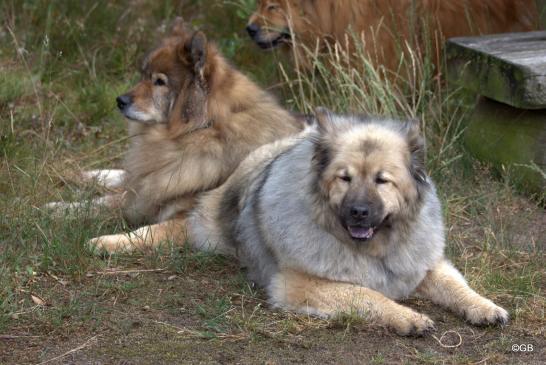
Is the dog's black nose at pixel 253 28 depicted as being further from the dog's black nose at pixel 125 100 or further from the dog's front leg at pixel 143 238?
the dog's front leg at pixel 143 238

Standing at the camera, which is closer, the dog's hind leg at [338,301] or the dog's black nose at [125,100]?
the dog's hind leg at [338,301]

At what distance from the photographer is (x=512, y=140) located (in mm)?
5551

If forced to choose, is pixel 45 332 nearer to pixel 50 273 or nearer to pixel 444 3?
pixel 50 273

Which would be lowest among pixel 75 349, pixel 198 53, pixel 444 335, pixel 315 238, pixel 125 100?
pixel 444 335

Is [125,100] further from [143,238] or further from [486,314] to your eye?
[486,314]

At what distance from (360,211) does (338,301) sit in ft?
1.43

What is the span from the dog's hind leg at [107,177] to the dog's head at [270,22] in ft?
4.85

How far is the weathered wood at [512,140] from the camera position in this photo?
5.38m

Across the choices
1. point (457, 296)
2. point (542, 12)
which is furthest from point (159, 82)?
point (542, 12)

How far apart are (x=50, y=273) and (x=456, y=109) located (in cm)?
285

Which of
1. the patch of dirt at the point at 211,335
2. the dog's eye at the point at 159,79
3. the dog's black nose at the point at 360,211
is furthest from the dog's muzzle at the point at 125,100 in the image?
the dog's black nose at the point at 360,211

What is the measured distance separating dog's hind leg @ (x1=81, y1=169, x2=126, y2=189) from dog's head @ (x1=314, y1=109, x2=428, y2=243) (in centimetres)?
209

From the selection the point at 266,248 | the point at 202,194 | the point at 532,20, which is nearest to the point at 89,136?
the point at 202,194

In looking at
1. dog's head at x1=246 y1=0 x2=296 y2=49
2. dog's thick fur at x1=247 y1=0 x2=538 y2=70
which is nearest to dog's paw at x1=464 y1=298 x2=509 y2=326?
dog's thick fur at x1=247 y1=0 x2=538 y2=70
